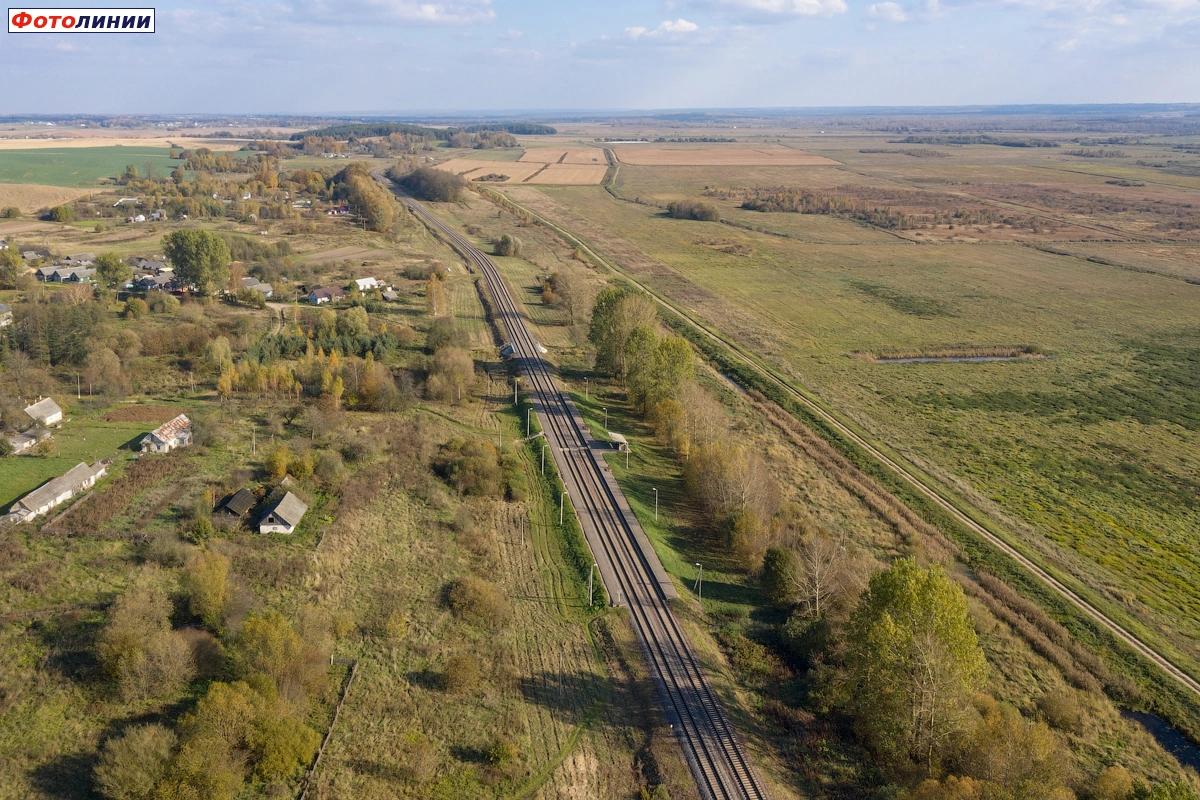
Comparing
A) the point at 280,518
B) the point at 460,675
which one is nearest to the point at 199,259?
the point at 280,518

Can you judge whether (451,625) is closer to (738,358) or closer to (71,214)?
(738,358)

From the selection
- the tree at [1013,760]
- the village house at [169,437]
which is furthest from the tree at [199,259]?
the tree at [1013,760]

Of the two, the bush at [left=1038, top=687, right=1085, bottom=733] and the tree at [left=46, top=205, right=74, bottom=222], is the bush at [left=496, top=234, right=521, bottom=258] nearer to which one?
the tree at [left=46, top=205, right=74, bottom=222]

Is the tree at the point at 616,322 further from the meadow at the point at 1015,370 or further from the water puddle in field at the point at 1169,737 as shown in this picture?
the water puddle in field at the point at 1169,737

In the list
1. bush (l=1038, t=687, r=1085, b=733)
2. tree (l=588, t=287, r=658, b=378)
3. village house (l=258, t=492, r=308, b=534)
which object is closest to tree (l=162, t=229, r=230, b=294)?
tree (l=588, t=287, r=658, b=378)

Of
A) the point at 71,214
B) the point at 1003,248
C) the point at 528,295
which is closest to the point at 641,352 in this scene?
the point at 528,295

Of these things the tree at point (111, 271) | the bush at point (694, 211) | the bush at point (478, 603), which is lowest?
the bush at point (478, 603)

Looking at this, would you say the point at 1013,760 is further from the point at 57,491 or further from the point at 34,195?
the point at 34,195
